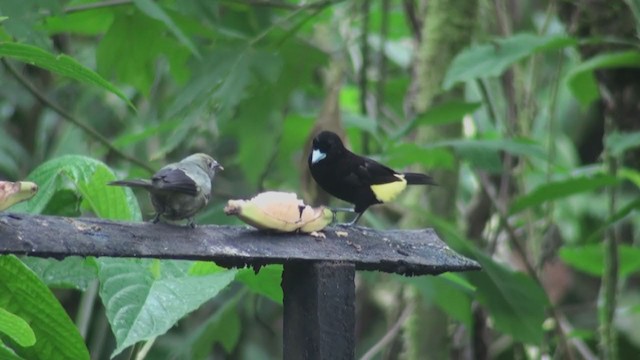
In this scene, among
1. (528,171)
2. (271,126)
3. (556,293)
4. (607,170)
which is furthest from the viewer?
(556,293)

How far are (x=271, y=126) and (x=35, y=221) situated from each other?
2231 millimetres

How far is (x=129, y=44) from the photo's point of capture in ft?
9.76

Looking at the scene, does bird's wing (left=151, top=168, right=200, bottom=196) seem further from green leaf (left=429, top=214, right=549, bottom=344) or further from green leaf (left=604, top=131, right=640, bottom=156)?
green leaf (left=604, top=131, right=640, bottom=156)

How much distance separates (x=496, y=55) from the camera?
2.98 m

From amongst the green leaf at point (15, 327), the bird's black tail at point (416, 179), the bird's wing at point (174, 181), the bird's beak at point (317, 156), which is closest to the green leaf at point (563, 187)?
the bird's black tail at point (416, 179)

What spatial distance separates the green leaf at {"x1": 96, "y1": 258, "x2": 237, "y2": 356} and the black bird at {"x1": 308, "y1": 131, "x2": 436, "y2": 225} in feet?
1.24

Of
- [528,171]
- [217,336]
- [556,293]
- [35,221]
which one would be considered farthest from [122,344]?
[556,293]

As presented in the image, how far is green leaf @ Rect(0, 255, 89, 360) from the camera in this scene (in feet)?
6.01

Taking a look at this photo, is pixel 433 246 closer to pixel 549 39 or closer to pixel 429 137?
Result: pixel 549 39

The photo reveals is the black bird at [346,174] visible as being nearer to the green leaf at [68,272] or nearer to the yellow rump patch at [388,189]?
the yellow rump patch at [388,189]

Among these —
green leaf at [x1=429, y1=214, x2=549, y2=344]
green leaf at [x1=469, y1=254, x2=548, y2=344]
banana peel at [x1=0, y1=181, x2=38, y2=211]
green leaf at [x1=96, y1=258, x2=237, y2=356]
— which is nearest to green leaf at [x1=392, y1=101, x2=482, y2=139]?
green leaf at [x1=429, y1=214, x2=549, y2=344]

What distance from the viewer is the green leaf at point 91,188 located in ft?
6.81

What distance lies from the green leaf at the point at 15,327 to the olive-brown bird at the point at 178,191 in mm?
256

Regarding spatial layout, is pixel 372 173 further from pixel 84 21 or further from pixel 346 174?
pixel 84 21
